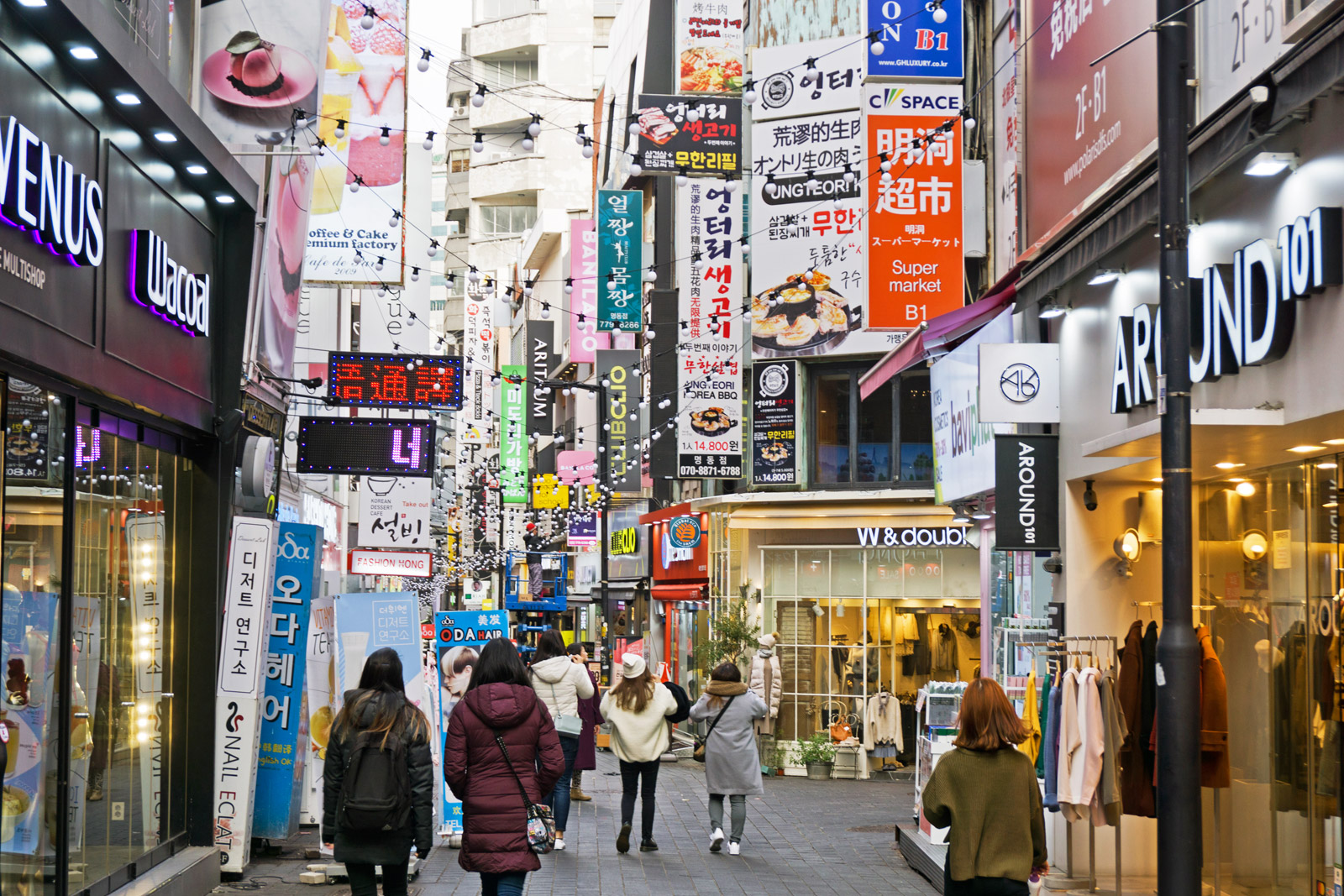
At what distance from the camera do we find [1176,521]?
21.8 ft

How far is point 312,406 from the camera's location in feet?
86.4

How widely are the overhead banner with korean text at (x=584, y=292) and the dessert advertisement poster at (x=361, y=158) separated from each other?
24521 millimetres

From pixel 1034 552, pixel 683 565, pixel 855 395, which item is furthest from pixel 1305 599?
pixel 683 565

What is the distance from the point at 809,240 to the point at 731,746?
42.6 feet

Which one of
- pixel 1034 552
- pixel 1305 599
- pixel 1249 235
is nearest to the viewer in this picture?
pixel 1249 235

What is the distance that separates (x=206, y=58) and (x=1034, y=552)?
8551 millimetres

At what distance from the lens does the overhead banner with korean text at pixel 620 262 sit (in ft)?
111

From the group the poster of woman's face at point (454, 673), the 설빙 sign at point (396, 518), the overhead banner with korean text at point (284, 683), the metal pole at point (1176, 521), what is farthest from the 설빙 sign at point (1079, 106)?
the 설빙 sign at point (396, 518)

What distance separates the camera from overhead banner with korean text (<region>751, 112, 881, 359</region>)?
24.1m

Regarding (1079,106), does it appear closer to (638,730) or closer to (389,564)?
(638,730)

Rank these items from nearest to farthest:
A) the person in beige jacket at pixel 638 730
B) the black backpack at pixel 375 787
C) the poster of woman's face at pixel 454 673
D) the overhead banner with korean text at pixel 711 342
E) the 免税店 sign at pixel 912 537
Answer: the black backpack at pixel 375 787
the person in beige jacket at pixel 638 730
the poster of woman's face at pixel 454 673
the 免税店 sign at pixel 912 537
the overhead banner with korean text at pixel 711 342

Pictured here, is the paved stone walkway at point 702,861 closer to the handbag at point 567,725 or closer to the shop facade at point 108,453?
the handbag at point 567,725

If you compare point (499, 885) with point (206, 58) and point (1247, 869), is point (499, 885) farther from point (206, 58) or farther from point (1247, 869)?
point (206, 58)

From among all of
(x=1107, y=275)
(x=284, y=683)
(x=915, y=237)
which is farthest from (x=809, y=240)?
(x=284, y=683)
